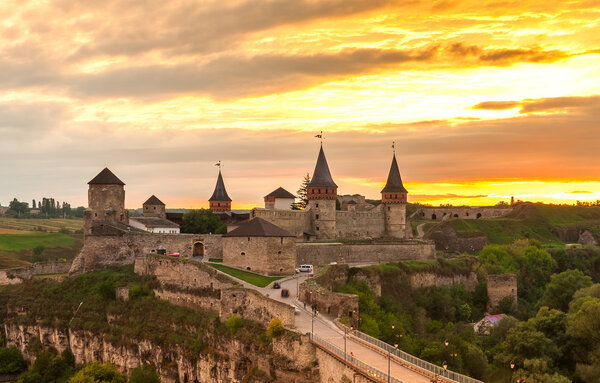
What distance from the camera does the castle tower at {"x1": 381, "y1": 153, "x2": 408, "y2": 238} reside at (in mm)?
81375

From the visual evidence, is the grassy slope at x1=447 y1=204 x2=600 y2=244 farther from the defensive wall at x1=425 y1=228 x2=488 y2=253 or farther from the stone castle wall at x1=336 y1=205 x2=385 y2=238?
the stone castle wall at x1=336 y1=205 x2=385 y2=238

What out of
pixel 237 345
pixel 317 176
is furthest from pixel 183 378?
pixel 317 176

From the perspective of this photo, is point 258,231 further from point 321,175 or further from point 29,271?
point 29,271

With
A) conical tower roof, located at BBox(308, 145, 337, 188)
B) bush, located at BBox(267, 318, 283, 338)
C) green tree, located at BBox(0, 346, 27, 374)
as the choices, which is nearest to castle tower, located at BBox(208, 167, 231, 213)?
conical tower roof, located at BBox(308, 145, 337, 188)

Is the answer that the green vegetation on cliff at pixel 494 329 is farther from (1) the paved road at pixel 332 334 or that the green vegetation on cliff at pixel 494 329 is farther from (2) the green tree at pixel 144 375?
(2) the green tree at pixel 144 375

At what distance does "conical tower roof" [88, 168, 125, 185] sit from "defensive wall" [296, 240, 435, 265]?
17.5m

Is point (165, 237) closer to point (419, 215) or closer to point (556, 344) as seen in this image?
point (556, 344)

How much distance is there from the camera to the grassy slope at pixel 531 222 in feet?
330

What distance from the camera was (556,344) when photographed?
150 ft

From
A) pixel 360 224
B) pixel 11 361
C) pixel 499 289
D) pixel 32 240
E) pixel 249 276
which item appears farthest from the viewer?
pixel 32 240

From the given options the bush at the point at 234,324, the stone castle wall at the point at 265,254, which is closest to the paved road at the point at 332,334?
the stone castle wall at the point at 265,254

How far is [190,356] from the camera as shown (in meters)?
46.5

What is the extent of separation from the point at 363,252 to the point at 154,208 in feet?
80.6

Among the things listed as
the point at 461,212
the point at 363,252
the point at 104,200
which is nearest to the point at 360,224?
the point at 363,252
